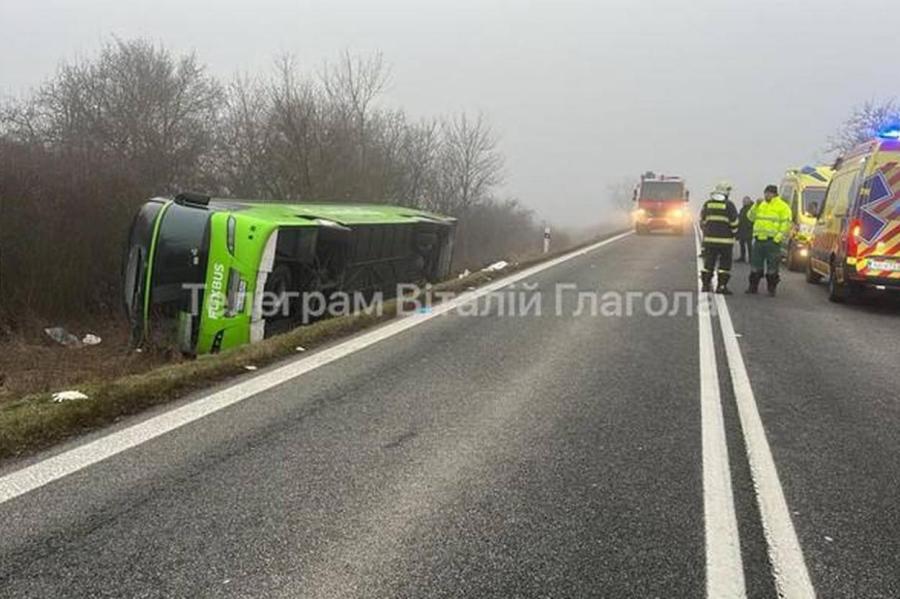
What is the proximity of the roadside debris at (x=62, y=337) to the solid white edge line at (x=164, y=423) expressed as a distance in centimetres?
625

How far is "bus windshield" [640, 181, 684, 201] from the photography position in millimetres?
32531

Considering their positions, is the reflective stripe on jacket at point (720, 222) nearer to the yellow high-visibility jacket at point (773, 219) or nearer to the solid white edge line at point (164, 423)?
the yellow high-visibility jacket at point (773, 219)

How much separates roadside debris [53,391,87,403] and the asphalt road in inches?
38.2

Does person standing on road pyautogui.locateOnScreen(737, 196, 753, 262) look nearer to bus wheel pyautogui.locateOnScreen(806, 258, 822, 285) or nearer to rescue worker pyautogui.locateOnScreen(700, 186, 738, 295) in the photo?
bus wheel pyautogui.locateOnScreen(806, 258, 822, 285)

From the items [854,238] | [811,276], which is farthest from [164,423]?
[811,276]

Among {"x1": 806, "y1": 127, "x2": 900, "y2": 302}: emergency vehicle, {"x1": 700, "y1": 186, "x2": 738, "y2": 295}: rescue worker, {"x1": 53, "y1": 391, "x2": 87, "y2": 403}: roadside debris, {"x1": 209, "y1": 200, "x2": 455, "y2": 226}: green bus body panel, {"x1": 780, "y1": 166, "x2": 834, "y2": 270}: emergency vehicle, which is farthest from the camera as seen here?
{"x1": 780, "y1": 166, "x2": 834, "y2": 270}: emergency vehicle

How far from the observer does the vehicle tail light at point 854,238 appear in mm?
11281

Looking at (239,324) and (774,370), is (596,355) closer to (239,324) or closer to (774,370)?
(774,370)

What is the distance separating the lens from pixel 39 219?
12703mm

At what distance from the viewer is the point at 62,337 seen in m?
12.3

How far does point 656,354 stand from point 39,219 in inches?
407

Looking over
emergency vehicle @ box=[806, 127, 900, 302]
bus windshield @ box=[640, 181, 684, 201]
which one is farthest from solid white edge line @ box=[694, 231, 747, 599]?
bus windshield @ box=[640, 181, 684, 201]

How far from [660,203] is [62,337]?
26.0 m

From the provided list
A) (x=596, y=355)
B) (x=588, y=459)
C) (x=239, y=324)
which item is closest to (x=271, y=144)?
(x=239, y=324)
